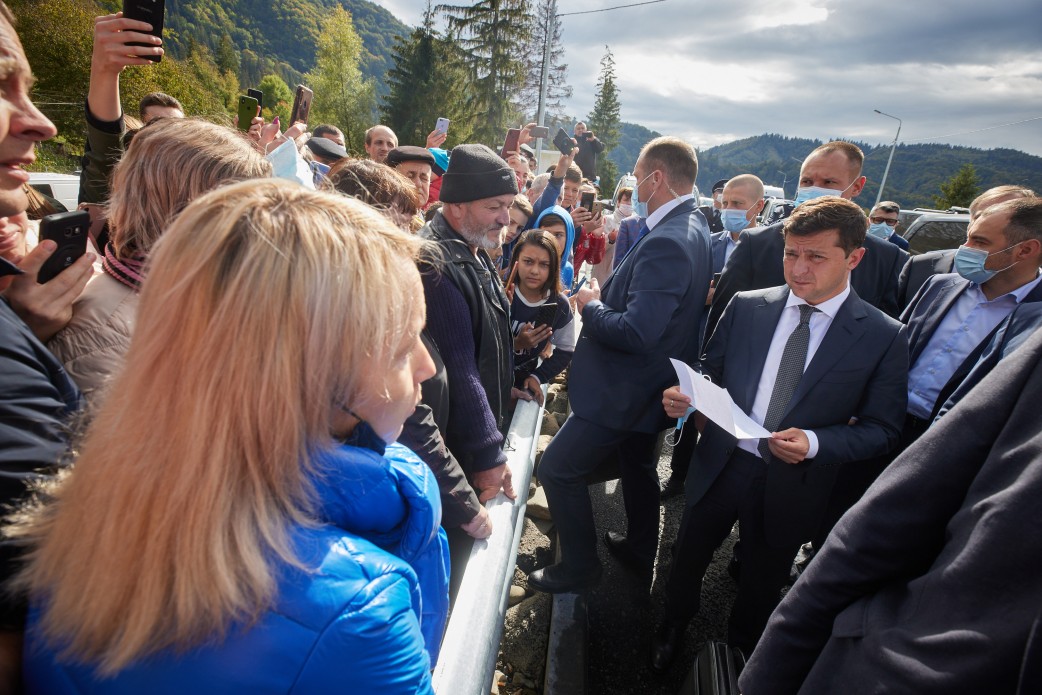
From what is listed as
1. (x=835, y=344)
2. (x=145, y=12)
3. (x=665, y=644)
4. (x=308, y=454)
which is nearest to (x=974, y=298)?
(x=835, y=344)

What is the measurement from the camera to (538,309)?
11.2ft

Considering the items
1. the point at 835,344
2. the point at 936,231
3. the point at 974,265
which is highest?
the point at 936,231

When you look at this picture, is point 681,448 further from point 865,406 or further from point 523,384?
point 865,406

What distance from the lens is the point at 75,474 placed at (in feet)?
2.72

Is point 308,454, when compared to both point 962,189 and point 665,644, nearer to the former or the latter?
point 665,644

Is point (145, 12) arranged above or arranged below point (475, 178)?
above

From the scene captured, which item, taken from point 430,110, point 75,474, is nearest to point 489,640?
point 75,474

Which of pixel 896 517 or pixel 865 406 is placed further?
pixel 865 406

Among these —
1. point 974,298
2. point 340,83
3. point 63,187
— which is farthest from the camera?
point 340,83

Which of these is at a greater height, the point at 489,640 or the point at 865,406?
the point at 865,406

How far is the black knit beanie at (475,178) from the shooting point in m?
2.37

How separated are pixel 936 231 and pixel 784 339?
10101 millimetres

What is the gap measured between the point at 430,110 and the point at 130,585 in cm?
3824

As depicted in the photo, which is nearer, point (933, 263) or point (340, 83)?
point (933, 263)
